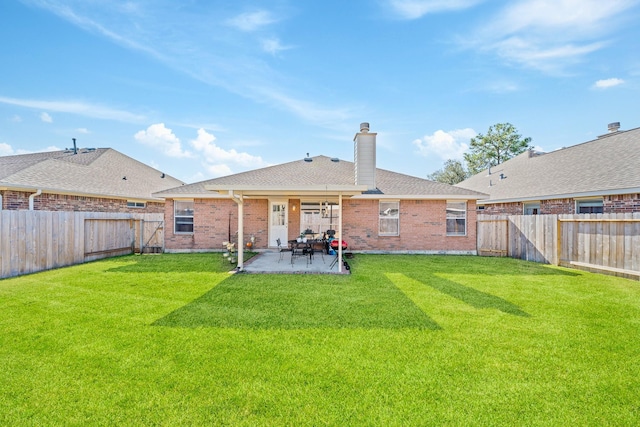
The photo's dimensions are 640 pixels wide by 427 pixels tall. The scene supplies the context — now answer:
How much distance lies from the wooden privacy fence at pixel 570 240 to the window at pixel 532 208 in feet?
11.8

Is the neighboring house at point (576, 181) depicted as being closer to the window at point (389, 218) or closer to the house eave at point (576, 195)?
the house eave at point (576, 195)

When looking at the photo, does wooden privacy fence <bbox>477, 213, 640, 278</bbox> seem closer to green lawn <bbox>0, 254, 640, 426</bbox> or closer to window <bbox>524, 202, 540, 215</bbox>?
green lawn <bbox>0, 254, 640, 426</bbox>

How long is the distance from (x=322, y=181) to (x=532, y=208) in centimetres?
1104

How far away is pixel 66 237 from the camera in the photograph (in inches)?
390

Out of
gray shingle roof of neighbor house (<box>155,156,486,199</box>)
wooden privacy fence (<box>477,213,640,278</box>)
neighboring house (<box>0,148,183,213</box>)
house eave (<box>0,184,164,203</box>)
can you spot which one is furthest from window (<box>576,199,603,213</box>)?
house eave (<box>0,184,164,203</box>)

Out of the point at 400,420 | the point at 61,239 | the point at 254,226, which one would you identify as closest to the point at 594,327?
the point at 400,420

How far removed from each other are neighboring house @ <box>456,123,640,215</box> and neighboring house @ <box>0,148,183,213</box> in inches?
750

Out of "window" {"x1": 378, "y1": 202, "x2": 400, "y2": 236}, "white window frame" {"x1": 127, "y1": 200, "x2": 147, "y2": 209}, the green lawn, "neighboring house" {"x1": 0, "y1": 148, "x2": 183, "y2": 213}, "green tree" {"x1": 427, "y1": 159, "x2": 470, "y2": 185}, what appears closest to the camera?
the green lawn

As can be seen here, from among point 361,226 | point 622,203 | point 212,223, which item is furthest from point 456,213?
point 212,223

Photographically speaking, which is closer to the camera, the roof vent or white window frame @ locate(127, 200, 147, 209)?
white window frame @ locate(127, 200, 147, 209)

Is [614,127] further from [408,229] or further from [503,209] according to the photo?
[408,229]

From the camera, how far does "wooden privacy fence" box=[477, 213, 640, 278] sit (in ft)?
27.4

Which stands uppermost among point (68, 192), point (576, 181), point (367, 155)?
point (367, 155)

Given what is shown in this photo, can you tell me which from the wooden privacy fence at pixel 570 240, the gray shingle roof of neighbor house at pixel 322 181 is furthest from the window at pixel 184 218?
the wooden privacy fence at pixel 570 240
